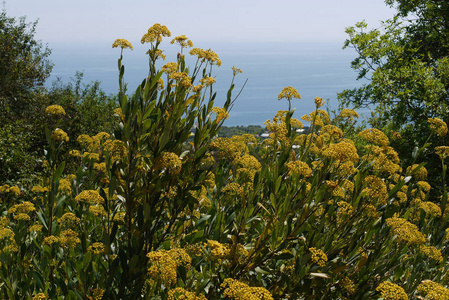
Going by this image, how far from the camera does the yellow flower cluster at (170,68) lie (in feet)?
8.57

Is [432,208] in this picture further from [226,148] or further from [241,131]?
[241,131]

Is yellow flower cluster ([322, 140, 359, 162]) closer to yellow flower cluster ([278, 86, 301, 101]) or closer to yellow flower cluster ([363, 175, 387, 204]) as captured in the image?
yellow flower cluster ([363, 175, 387, 204])

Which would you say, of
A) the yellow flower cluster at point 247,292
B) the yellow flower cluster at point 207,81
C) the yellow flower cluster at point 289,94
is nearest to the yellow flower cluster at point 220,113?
the yellow flower cluster at point 207,81

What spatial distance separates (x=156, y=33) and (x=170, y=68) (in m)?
0.24

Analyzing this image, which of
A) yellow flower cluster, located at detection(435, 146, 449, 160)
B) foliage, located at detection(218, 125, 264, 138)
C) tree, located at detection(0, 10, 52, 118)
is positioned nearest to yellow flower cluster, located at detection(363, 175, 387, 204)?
yellow flower cluster, located at detection(435, 146, 449, 160)

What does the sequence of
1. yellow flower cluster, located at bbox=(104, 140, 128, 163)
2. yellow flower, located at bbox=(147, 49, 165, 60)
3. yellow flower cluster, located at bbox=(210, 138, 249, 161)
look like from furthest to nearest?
yellow flower cluster, located at bbox=(210, 138, 249, 161) < yellow flower, located at bbox=(147, 49, 165, 60) < yellow flower cluster, located at bbox=(104, 140, 128, 163)

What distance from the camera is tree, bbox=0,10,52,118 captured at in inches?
667

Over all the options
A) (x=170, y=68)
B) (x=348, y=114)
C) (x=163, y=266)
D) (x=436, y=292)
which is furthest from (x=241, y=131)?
(x=163, y=266)

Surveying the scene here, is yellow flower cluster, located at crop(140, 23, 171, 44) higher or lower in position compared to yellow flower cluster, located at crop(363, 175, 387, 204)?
higher

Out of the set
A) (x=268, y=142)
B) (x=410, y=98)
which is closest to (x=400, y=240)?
(x=268, y=142)

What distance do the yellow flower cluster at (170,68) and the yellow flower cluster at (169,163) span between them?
2.15ft

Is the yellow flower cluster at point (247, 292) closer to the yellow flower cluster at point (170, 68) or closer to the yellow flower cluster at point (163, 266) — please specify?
the yellow flower cluster at point (163, 266)

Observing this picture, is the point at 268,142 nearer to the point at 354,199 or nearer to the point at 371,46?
the point at 354,199

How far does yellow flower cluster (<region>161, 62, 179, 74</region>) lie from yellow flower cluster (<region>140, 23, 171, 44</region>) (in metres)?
0.16
